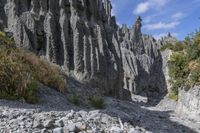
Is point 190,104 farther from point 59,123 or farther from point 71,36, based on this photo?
point 71,36

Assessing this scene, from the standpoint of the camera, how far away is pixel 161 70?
8694 cm

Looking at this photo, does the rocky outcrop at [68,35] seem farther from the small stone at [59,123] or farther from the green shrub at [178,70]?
the small stone at [59,123]

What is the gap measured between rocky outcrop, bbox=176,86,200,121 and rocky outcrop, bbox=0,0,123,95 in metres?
12.9

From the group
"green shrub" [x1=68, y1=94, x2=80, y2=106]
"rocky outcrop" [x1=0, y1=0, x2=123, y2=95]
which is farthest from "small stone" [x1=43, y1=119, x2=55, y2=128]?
"rocky outcrop" [x1=0, y1=0, x2=123, y2=95]

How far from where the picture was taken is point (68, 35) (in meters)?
36.3

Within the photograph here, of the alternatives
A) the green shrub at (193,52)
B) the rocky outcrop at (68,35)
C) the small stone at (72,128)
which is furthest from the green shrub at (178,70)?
the small stone at (72,128)

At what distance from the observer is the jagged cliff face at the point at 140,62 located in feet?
251

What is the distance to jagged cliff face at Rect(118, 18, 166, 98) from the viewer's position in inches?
3007

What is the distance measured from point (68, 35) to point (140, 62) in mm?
53138

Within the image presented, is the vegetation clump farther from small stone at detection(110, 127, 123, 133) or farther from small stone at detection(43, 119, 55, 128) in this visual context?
small stone at detection(43, 119, 55, 128)

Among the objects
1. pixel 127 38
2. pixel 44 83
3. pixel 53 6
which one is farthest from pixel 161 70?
pixel 44 83

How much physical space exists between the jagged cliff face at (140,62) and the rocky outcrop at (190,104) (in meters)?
48.4

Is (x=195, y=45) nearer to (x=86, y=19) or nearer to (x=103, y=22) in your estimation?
(x=86, y=19)

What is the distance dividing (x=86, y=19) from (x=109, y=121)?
29.9 meters
